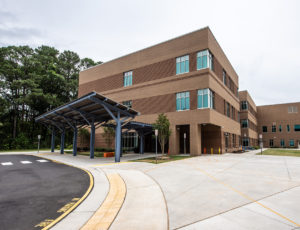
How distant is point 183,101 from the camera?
2800 centimetres

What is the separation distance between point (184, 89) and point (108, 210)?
23.9 meters

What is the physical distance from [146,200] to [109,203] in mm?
1264

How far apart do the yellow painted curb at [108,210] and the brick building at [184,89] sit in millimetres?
19248

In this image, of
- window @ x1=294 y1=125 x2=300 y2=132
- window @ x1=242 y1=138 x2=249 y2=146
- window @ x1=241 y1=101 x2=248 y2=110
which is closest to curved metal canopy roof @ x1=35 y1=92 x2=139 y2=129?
window @ x1=241 y1=101 x2=248 y2=110

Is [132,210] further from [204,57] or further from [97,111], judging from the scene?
[204,57]

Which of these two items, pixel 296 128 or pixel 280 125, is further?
pixel 280 125

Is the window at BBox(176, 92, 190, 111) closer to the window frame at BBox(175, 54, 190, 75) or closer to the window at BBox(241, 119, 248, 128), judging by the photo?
the window frame at BBox(175, 54, 190, 75)

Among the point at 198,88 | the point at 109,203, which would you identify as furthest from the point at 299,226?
the point at 198,88

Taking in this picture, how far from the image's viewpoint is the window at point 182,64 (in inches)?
1117

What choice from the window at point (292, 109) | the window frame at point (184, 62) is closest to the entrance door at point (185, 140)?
the window frame at point (184, 62)

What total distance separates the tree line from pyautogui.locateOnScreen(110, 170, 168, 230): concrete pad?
40390mm

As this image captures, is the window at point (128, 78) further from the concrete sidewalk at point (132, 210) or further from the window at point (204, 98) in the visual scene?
the concrete sidewalk at point (132, 210)

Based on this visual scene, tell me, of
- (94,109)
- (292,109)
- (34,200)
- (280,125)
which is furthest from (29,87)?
(292,109)

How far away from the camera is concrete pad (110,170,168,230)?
4762 mm
